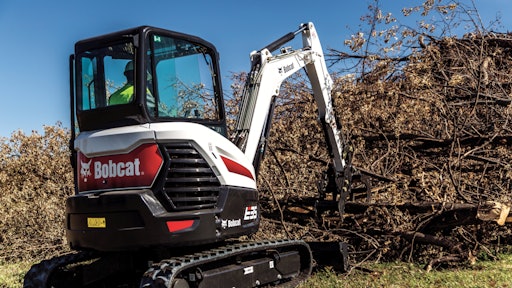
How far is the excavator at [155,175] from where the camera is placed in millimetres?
4055

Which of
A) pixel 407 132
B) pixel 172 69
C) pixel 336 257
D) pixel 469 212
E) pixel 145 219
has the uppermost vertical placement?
pixel 172 69

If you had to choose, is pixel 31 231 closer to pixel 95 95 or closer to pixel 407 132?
pixel 95 95

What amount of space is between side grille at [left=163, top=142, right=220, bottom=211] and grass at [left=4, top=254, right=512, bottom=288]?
1.83 m

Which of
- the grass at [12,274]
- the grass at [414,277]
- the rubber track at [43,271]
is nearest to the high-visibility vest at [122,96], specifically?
the rubber track at [43,271]

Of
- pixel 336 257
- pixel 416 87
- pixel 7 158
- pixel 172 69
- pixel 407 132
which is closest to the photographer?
pixel 172 69

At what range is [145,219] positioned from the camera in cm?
398

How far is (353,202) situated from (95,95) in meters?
3.52

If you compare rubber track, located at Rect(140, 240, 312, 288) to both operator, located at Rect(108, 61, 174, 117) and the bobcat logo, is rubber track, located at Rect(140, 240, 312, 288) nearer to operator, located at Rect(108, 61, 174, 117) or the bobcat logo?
the bobcat logo

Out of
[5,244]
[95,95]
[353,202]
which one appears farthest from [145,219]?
[5,244]

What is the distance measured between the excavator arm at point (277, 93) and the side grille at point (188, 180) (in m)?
0.99

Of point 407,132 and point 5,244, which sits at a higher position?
point 407,132

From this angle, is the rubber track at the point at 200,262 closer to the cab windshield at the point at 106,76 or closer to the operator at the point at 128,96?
the operator at the point at 128,96

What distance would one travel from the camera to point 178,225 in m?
4.06

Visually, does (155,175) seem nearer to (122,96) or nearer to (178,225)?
(178,225)
